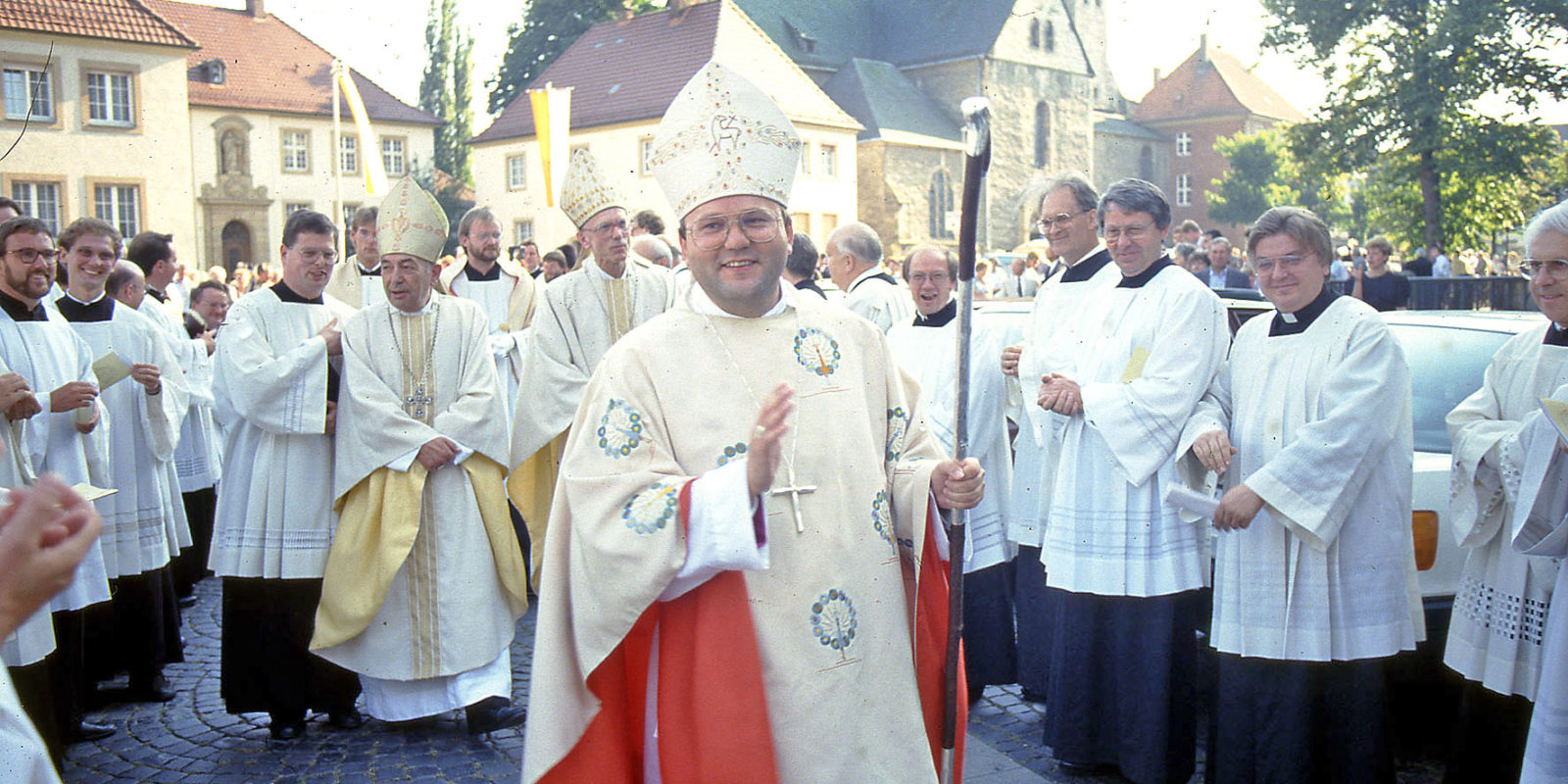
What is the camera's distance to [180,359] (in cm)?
713

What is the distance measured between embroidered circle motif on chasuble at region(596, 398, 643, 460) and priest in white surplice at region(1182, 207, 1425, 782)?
→ 2.16m

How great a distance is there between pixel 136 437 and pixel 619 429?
165 inches

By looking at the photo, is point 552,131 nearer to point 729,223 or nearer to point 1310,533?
point 1310,533

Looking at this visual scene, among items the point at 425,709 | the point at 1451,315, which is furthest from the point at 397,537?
the point at 1451,315

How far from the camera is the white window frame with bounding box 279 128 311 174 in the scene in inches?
1580

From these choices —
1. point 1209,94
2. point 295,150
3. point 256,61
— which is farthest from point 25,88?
point 1209,94

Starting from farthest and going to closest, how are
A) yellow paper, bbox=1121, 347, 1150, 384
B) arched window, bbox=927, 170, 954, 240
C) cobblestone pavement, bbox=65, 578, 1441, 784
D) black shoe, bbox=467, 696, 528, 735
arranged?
1. arched window, bbox=927, 170, 954, 240
2. black shoe, bbox=467, 696, 528, 735
3. cobblestone pavement, bbox=65, 578, 1441, 784
4. yellow paper, bbox=1121, 347, 1150, 384

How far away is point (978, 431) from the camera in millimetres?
5801

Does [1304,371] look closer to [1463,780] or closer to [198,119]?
[1463,780]

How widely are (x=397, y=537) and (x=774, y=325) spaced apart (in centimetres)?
268

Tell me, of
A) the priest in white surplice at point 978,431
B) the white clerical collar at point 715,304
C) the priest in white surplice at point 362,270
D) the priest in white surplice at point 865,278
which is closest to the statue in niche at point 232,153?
the priest in white surplice at point 362,270

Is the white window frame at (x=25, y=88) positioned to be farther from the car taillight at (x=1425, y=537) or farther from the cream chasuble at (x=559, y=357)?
the car taillight at (x=1425, y=537)

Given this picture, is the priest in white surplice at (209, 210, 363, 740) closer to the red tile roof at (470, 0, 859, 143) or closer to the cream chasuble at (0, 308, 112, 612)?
the cream chasuble at (0, 308, 112, 612)

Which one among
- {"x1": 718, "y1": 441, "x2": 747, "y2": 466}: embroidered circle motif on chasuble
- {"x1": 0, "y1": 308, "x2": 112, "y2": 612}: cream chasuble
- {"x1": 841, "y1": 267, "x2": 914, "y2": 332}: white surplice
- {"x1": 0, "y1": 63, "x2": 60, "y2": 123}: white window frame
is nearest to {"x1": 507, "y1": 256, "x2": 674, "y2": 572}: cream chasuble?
{"x1": 841, "y1": 267, "x2": 914, "y2": 332}: white surplice
